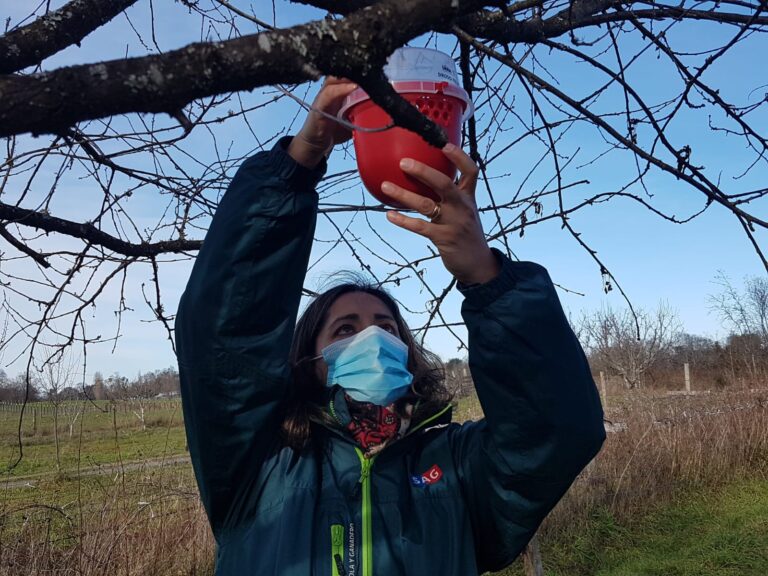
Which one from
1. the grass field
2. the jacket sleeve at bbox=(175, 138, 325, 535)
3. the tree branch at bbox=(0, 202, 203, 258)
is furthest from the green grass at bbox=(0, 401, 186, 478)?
the jacket sleeve at bbox=(175, 138, 325, 535)

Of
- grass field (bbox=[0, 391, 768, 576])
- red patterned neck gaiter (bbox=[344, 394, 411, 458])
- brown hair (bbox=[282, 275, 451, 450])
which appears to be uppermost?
brown hair (bbox=[282, 275, 451, 450])

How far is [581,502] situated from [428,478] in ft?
20.0

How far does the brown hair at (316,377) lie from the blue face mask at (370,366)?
0.17 ft

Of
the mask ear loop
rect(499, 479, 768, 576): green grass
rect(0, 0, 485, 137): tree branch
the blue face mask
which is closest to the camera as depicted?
rect(0, 0, 485, 137): tree branch

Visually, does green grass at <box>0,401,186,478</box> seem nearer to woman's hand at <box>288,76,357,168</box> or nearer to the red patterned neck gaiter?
the red patterned neck gaiter

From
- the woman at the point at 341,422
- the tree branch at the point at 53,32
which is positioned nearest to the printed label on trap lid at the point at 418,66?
the woman at the point at 341,422

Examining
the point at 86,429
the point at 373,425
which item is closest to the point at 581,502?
the point at 86,429

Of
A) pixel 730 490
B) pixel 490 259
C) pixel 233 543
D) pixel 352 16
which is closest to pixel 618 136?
pixel 490 259

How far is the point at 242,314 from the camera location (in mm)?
1472

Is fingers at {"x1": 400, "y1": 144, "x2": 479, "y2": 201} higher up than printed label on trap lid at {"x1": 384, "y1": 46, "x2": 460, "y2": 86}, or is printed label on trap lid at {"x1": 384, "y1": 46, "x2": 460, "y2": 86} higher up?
printed label on trap lid at {"x1": 384, "y1": 46, "x2": 460, "y2": 86}

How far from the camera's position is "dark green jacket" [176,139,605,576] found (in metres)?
1.42

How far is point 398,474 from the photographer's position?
1.66 metres

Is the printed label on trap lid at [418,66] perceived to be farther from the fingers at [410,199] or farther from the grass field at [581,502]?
the grass field at [581,502]

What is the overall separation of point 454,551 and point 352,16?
1248mm
